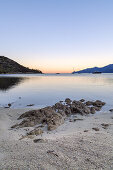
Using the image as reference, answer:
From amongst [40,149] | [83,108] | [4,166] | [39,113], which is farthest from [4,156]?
[83,108]

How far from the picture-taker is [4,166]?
462 cm

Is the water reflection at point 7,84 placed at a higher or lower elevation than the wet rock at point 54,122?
higher

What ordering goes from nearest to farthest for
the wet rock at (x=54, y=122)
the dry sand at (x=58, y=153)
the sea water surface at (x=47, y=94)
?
the dry sand at (x=58, y=153), the wet rock at (x=54, y=122), the sea water surface at (x=47, y=94)

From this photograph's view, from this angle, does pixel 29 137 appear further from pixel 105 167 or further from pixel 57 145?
pixel 105 167

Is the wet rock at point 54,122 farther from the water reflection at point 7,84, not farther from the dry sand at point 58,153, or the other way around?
the water reflection at point 7,84

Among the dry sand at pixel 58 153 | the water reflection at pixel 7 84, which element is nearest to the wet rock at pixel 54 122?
the dry sand at pixel 58 153

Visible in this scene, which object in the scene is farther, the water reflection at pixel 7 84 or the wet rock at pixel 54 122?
the water reflection at pixel 7 84

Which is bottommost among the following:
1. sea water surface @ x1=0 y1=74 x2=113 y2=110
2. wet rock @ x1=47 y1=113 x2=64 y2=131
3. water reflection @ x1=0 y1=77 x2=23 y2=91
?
sea water surface @ x1=0 y1=74 x2=113 y2=110

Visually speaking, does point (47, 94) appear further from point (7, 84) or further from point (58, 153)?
point (7, 84)

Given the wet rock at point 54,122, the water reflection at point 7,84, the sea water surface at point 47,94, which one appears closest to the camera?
the wet rock at point 54,122

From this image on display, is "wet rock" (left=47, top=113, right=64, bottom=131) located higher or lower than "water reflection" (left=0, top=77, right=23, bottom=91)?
lower

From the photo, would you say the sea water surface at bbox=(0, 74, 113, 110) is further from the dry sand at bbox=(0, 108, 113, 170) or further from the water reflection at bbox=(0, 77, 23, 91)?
the dry sand at bbox=(0, 108, 113, 170)

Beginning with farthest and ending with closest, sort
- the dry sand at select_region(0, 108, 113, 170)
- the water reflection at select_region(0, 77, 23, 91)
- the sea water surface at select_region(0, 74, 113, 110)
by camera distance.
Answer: the water reflection at select_region(0, 77, 23, 91), the sea water surface at select_region(0, 74, 113, 110), the dry sand at select_region(0, 108, 113, 170)

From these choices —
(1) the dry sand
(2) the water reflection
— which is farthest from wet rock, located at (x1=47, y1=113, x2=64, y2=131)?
(2) the water reflection
